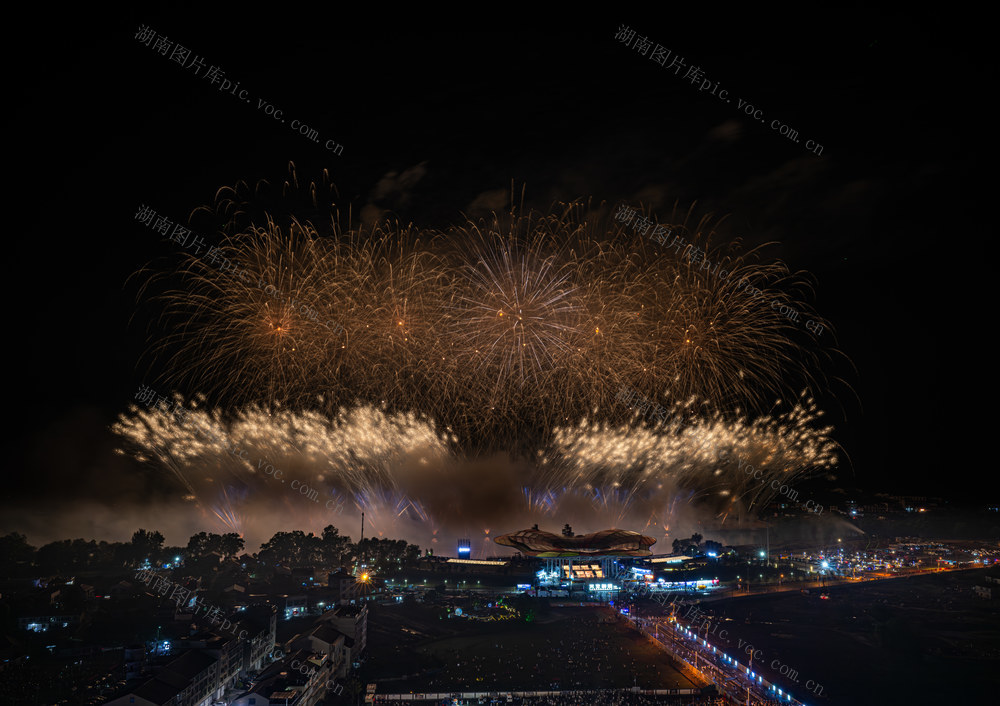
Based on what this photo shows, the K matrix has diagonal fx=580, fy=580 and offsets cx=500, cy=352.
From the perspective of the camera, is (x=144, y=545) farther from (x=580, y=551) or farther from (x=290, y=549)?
(x=580, y=551)

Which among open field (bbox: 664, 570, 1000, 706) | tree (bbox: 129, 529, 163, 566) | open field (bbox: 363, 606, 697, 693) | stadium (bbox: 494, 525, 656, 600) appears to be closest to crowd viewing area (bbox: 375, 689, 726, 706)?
open field (bbox: 363, 606, 697, 693)

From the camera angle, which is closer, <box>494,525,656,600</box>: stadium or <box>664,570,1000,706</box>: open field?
<box>664,570,1000,706</box>: open field

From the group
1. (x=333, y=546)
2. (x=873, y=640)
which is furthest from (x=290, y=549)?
(x=873, y=640)

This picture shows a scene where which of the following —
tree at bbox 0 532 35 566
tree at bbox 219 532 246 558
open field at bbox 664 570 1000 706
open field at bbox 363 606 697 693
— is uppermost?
open field at bbox 664 570 1000 706

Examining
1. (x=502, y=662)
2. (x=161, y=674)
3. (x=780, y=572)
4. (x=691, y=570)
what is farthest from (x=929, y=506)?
(x=161, y=674)

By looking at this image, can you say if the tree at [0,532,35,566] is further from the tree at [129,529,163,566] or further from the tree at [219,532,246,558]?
the tree at [219,532,246,558]

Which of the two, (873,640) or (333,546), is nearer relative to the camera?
(873,640)

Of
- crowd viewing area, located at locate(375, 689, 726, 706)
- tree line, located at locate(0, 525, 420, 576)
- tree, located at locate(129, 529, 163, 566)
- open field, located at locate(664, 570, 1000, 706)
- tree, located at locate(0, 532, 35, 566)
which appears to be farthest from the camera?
tree, located at locate(129, 529, 163, 566)

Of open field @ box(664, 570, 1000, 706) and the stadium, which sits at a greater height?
open field @ box(664, 570, 1000, 706)

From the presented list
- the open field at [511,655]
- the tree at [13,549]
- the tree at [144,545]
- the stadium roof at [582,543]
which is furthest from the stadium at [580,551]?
the tree at [13,549]
